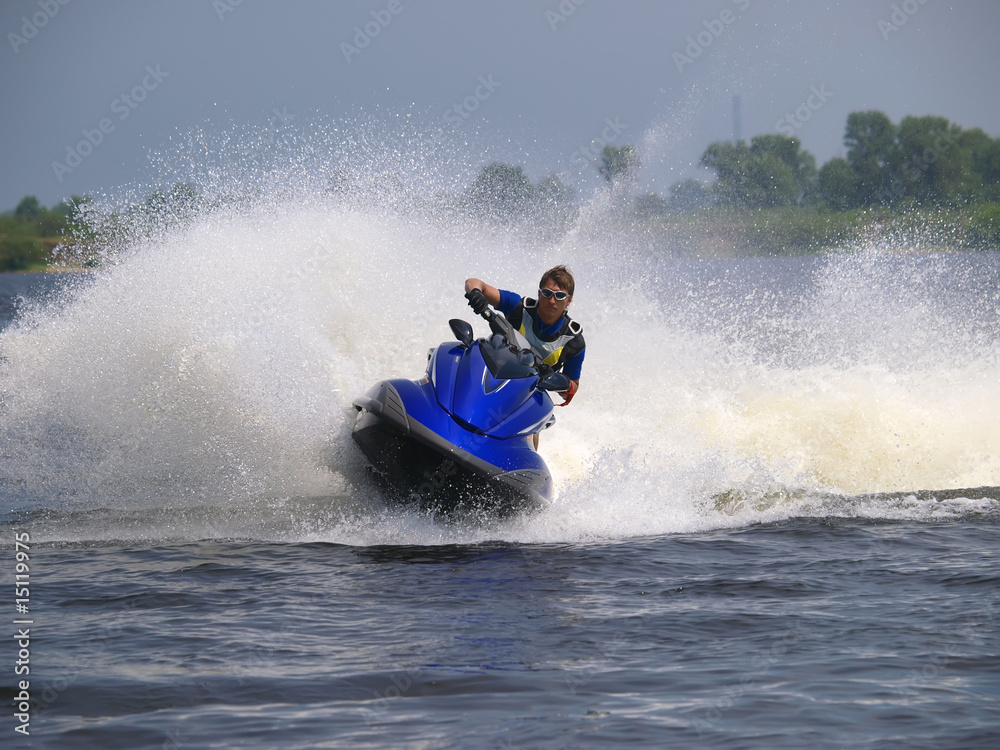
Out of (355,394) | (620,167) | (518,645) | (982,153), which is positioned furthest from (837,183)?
(518,645)

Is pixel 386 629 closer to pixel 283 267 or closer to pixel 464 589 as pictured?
pixel 464 589

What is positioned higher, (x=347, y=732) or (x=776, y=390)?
(x=776, y=390)

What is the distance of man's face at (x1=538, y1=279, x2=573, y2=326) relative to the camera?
6848 millimetres

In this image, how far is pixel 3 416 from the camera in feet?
38.3

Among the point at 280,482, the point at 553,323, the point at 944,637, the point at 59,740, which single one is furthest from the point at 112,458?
the point at 944,637

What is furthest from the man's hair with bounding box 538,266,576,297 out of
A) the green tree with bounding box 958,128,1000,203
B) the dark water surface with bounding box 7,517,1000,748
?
the green tree with bounding box 958,128,1000,203

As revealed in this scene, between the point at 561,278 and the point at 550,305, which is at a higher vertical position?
the point at 561,278

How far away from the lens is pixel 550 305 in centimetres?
693

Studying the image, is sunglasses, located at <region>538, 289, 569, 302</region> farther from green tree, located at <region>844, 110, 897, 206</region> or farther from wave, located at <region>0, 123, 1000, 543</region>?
green tree, located at <region>844, 110, 897, 206</region>

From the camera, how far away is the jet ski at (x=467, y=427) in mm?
6367

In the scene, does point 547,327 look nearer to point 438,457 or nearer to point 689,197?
point 438,457

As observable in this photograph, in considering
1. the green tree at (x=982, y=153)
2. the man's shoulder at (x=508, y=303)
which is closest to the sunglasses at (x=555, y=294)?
the man's shoulder at (x=508, y=303)

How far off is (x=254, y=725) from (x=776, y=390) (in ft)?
24.4

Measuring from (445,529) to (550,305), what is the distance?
1.63 meters
